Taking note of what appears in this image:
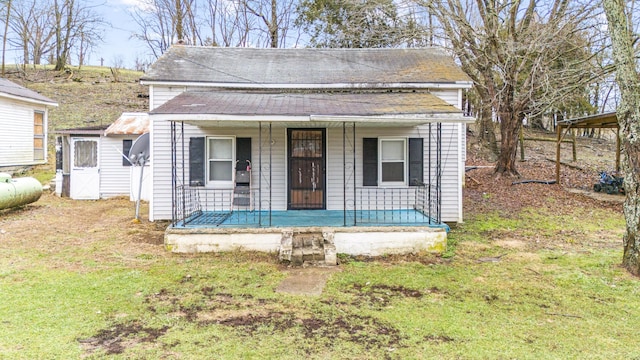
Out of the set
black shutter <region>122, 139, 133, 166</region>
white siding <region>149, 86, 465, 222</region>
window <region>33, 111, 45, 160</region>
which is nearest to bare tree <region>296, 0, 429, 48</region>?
white siding <region>149, 86, 465, 222</region>

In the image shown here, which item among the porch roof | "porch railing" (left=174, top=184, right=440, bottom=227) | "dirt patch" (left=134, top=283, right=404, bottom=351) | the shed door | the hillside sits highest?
the hillside

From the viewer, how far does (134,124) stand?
1327cm

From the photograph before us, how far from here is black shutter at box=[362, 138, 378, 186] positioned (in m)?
9.25

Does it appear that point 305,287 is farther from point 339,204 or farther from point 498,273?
point 339,204

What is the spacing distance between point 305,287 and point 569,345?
316cm

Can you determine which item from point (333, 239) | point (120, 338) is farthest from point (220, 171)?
point (120, 338)

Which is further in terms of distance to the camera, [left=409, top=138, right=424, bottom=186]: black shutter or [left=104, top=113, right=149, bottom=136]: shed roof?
[left=104, top=113, right=149, bottom=136]: shed roof

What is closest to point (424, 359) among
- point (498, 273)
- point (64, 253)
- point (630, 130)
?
point (498, 273)

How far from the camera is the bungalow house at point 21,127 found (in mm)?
15016

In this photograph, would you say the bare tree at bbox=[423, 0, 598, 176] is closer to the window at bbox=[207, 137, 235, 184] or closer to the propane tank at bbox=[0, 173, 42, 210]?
the window at bbox=[207, 137, 235, 184]

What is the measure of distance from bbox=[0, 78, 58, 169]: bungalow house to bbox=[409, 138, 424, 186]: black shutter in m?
15.3

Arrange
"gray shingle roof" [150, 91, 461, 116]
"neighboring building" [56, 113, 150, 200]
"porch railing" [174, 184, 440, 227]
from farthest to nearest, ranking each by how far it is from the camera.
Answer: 1. "neighboring building" [56, 113, 150, 200]
2. "porch railing" [174, 184, 440, 227]
3. "gray shingle roof" [150, 91, 461, 116]

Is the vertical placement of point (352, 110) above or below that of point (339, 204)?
above

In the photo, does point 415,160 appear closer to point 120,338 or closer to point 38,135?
point 120,338
